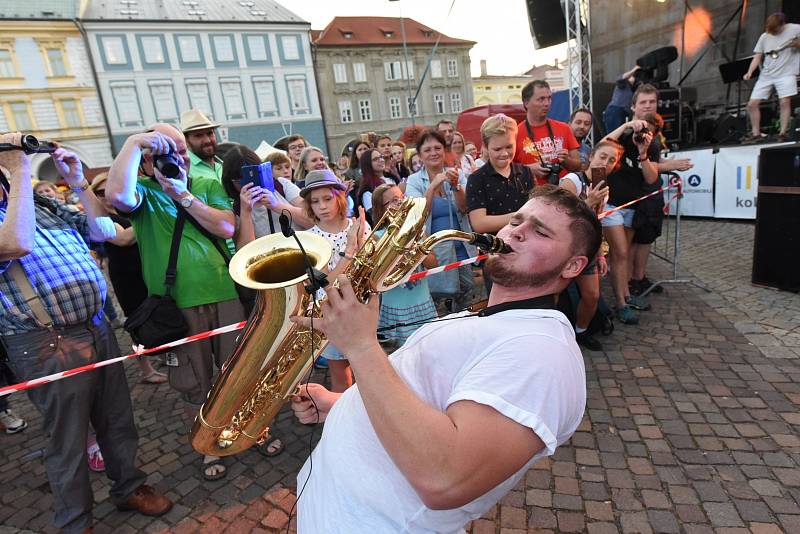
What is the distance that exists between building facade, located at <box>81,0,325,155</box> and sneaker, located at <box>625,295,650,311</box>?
34.9 m

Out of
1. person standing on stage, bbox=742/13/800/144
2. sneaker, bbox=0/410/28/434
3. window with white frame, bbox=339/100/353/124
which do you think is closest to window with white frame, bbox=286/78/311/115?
window with white frame, bbox=339/100/353/124

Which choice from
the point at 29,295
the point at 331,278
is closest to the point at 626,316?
the point at 331,278

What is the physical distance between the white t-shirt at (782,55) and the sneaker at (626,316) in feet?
22.7

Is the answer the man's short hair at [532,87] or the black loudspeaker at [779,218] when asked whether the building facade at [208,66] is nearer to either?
the man's short hair at [532,87]

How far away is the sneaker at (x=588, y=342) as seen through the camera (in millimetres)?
4117

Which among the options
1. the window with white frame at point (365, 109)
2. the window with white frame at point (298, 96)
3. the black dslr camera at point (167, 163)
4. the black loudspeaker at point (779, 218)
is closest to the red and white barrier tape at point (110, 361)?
the black dslr camera at point (167, 163)

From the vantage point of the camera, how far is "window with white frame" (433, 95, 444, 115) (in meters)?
41.9

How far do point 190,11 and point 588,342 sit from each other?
4162cm

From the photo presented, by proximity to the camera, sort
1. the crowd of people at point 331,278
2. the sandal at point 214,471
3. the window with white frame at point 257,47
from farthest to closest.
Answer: the window with white frame at point 257,47 → the sandal at point 214,471 → the crowd of people at point 331,278

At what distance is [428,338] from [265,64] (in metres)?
39.8

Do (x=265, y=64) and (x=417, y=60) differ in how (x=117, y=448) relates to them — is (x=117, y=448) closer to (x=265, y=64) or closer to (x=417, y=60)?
(x=265, y=64)

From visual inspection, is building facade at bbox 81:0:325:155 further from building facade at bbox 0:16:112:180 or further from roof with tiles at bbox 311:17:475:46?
roof with tiles at bbox 311:17:475:46

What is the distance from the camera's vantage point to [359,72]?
39.0 metres

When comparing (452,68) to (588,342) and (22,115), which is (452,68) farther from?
(588,342)
